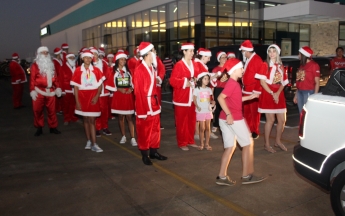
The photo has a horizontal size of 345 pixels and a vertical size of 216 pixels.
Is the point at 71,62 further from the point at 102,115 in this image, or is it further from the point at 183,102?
the point at 183,102

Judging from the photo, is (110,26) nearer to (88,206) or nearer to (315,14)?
(315,14)

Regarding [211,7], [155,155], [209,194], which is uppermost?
[211,7]

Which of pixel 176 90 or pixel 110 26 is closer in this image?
pixel 176 90

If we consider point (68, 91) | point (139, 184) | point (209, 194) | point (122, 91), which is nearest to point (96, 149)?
point (122, 91)

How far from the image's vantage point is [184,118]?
695 cm

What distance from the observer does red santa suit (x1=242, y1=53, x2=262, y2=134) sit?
7.20m

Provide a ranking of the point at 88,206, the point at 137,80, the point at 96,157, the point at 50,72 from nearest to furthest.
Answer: the point at 88,206 < the point at 137,80 < the point at 96,157 < the point at 50,72

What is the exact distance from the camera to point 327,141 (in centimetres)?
365

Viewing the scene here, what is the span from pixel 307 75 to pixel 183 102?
270 cm

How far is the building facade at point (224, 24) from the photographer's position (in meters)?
23.0

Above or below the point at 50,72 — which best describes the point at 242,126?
below

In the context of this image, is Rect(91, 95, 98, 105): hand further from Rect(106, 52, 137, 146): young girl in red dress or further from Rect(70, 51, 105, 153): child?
Rect(106, 52, 137, 146): young girl in red dress

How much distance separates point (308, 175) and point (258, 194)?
90 centimetres

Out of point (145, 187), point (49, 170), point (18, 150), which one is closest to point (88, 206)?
point (145, 187)
